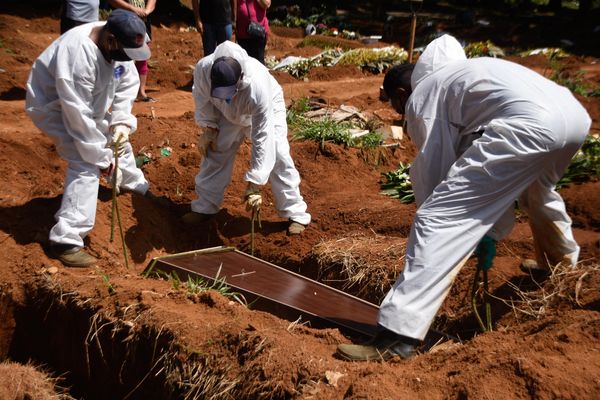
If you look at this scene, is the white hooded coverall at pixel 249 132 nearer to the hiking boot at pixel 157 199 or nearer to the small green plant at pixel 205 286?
the hiking boot at pixel 157 199

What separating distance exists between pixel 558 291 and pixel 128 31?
3.11 m

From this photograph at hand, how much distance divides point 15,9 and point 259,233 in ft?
34.1

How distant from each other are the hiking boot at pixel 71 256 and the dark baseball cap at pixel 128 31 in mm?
1406

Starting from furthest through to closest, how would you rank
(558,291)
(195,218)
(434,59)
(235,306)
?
(195,218)
(235,306)
(558,291)
(434,59)

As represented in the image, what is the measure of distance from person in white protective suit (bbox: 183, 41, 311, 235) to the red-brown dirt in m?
0.25

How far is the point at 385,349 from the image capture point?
3494mm

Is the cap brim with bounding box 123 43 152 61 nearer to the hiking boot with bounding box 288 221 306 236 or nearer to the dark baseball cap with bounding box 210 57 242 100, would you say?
the dark baseball cap with bounding box 210 57 242 100

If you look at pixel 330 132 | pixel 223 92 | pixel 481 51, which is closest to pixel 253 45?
pixel 330 132

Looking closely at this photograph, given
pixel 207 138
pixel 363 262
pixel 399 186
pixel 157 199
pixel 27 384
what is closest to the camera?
pixel 27 384

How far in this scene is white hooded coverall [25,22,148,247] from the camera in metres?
4.66

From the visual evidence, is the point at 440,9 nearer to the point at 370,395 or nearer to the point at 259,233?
the point at 259,233

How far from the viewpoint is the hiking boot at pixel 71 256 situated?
4.91m

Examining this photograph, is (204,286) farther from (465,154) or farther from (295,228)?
(465,154)

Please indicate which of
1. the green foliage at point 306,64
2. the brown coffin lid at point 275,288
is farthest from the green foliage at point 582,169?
the green foliage at point 306,64
